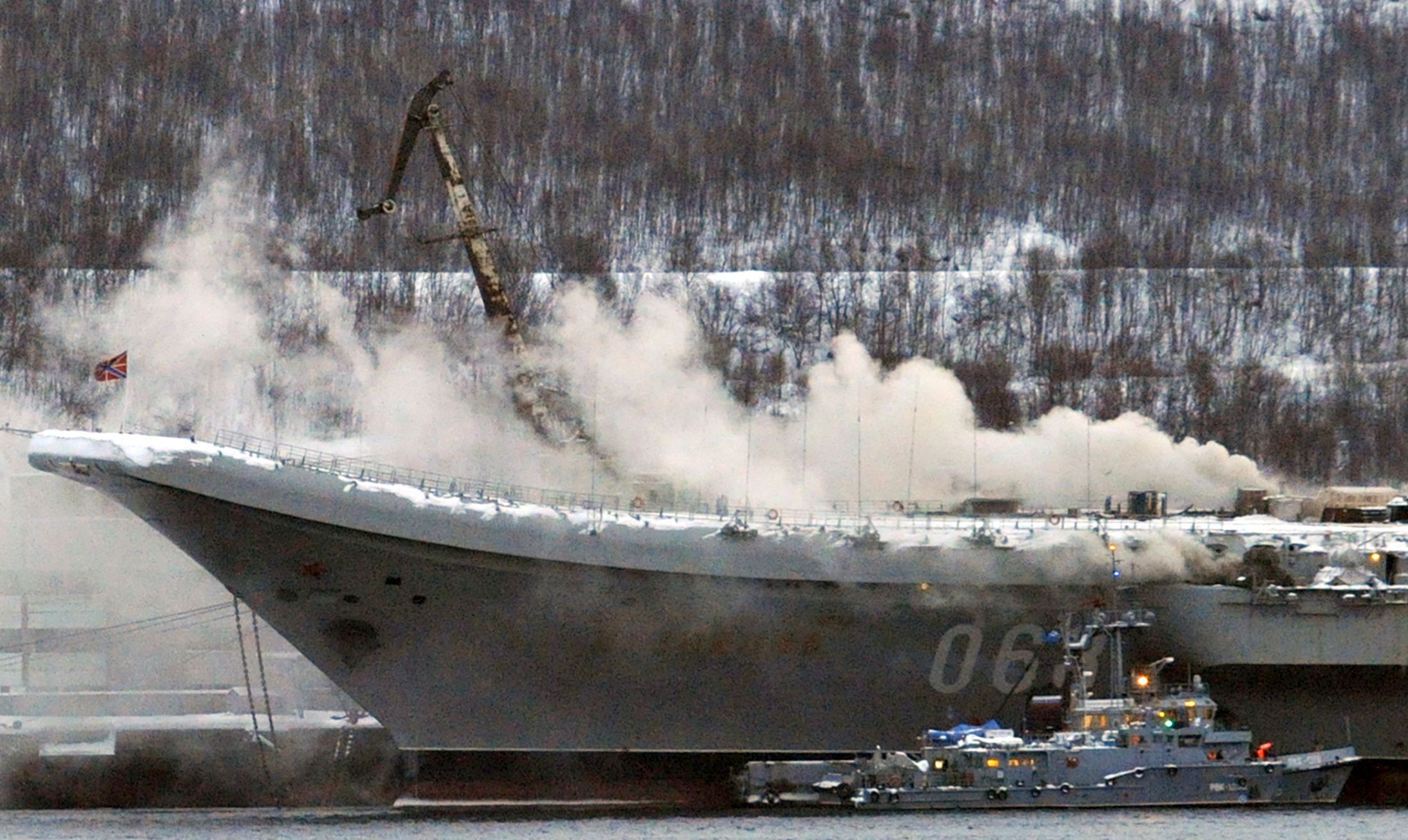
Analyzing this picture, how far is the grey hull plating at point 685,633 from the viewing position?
3853 centimetres

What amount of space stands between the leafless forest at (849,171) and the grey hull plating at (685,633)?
23114mm

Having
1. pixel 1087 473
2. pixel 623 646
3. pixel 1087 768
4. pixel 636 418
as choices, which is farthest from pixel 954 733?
pixel 636 418

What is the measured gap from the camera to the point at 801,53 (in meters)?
92.4

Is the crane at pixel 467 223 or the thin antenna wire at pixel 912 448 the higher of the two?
the crane at pixel 467 223

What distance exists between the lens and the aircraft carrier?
3862 centimetres

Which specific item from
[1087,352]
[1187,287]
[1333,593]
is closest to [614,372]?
[1333,593]

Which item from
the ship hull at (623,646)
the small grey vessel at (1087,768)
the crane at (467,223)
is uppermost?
the crane at (467,223)

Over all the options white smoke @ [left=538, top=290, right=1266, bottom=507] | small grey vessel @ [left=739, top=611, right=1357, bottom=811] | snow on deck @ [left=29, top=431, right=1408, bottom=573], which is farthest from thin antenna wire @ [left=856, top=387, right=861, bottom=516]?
small grey vessel @ [left=739, top=611, right=1357, bottom=811]

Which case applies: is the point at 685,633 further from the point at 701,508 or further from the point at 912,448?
the point at 912,448

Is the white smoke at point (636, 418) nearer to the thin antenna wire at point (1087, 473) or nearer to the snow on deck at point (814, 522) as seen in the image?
the thin antenna wire at point (1087, 473)

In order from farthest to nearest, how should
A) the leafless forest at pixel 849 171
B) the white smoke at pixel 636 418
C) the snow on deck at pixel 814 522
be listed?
the leafless forest at pixel 849 171 → the white smoke at pixel 636 418 → the snow on deck at pixel 814 522

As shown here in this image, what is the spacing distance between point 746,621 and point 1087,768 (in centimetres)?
543

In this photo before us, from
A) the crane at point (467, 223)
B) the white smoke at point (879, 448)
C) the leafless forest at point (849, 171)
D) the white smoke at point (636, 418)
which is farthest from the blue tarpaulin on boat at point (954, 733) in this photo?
the leafless forest at point (849, 171)

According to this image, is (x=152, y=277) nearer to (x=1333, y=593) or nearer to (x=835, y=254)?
(x=835, y=254)
